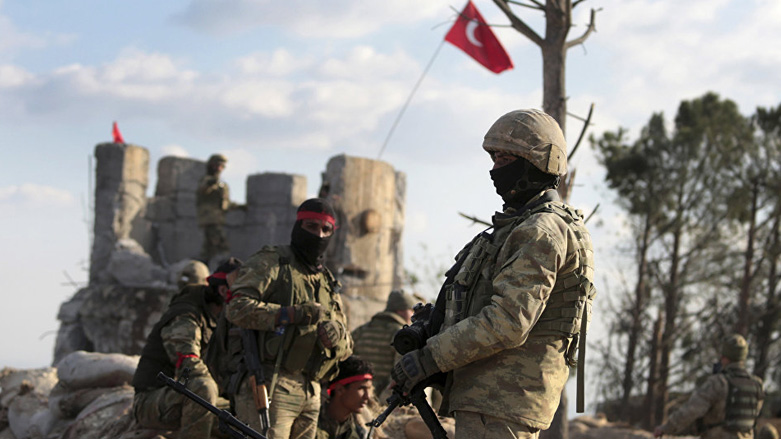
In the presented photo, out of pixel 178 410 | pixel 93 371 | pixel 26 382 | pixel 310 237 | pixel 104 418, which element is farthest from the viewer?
pixel 26 382

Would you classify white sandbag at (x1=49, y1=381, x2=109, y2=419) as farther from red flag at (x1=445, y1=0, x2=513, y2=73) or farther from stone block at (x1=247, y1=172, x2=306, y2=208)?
stone block at (x1=247, y1=172, x2=306, y2=208)

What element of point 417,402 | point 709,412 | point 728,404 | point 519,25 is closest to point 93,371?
point 519,25

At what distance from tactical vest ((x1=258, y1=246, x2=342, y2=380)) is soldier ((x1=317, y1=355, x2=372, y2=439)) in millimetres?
281

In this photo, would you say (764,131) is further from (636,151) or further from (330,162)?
(330,162)

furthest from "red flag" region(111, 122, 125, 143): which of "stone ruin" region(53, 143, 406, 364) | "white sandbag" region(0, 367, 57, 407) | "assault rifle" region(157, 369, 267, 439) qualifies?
"assault rifle" region(157, 369, 267, 439)

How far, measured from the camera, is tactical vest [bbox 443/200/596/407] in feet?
11.3

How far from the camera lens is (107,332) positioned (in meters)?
12.9

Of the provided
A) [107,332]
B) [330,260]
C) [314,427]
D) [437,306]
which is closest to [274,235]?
[330,260]

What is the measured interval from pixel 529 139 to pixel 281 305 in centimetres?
220

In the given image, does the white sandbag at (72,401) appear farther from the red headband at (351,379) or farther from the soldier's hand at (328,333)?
the soldier's hand at (328,333)

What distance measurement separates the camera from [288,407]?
5.12m

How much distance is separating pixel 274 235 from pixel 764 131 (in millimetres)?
11100

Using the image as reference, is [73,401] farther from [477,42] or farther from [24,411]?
[477,42]

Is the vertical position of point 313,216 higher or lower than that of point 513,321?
higher
